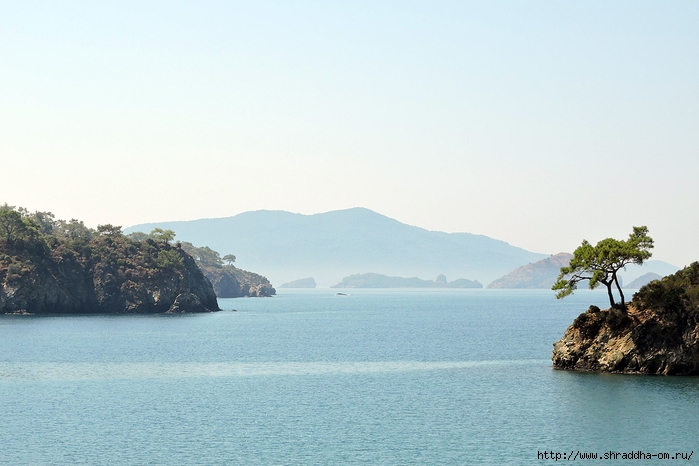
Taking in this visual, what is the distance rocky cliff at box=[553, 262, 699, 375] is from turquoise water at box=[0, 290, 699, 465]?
2594mm

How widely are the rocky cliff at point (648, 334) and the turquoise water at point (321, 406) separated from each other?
2594 mm

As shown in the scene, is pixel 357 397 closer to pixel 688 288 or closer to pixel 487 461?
pixel 487 461

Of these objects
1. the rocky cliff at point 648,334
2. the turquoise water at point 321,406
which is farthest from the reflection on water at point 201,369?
the rocky cliff at point 648,334

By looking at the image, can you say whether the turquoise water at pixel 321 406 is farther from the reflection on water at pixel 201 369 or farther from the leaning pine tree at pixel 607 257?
the leaning pine tree at pixel 607 257

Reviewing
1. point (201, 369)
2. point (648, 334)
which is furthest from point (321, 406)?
point (648, 334)

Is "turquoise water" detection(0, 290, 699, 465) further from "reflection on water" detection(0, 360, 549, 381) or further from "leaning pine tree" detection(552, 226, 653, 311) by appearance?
"leaning pine tree" detection(552, 226, 653, 311)

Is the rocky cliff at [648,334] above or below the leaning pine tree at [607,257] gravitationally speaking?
below

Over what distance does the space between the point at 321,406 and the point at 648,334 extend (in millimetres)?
33520

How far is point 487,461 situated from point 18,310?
164 meters

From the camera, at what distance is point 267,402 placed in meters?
65.4

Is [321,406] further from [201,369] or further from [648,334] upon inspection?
[648,334]

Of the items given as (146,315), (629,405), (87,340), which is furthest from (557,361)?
(146,315)

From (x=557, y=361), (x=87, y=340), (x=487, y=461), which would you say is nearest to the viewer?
(x=487, y=461)

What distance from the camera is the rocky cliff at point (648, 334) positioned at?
73500mm
